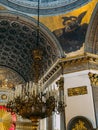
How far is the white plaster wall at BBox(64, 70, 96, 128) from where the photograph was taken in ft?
29.9

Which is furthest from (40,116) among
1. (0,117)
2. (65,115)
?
(0,117)

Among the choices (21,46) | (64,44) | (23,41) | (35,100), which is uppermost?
(23,41)

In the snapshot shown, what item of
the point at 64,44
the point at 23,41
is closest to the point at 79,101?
the point at 64,44

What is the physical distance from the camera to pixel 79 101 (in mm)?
9438

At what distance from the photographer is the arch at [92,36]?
10237mm

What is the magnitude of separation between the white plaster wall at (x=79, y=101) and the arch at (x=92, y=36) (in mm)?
1153

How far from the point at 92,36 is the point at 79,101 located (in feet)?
9.94

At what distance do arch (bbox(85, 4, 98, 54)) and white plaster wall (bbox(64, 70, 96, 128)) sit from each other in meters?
1.15

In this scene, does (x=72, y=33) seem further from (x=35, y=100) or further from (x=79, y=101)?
(x=35, y=100)

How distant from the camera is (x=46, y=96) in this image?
6070 mm

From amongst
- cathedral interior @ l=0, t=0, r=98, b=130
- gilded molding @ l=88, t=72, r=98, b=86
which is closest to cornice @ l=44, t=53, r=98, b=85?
cathedral interior @ l=0, t=0, r=98, b=130

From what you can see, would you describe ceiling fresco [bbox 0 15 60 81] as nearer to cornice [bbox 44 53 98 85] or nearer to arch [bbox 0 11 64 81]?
arch [bbox 0 11 64 81]

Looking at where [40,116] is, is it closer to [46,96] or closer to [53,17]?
[46,96]

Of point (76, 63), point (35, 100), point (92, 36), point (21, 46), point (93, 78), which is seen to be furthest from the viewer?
point (21, 46)
